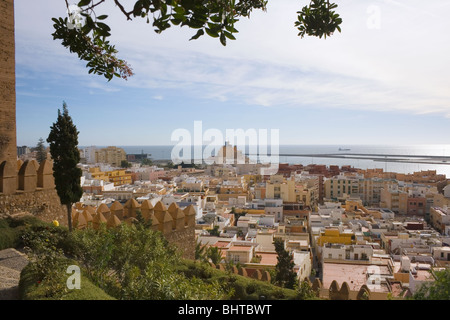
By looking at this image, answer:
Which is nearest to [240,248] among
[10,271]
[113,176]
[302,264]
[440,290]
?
[302,264]

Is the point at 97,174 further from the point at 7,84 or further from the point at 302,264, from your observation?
the point at 7,84

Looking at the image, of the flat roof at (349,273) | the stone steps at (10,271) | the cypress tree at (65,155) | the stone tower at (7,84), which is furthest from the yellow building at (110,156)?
the stone steps at (10,271)

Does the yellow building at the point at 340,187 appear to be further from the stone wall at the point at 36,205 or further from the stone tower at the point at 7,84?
the stone tower at the point at 7,84

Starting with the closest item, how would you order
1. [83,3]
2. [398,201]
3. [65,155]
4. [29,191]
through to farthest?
[83,3] < [65,155] < [29,191] < [398,201]

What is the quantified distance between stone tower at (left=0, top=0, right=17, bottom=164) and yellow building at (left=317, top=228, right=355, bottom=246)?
1478 centimetres

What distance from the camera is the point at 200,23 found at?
1567 mm

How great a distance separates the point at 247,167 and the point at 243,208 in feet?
101

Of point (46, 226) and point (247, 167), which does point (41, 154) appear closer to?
point (46, 226)

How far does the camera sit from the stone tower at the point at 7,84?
6207 mm

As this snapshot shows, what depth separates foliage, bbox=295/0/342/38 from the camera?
99.3 inches

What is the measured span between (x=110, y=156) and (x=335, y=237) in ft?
156

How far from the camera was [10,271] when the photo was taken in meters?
4.80

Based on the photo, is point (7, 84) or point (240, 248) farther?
point (240, 248)

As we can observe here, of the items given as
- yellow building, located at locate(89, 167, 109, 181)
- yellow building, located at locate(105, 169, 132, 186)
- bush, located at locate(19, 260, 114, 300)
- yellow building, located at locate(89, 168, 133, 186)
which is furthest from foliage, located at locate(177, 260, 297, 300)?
yellow building, located at locate(105, 169, 132, 186)
